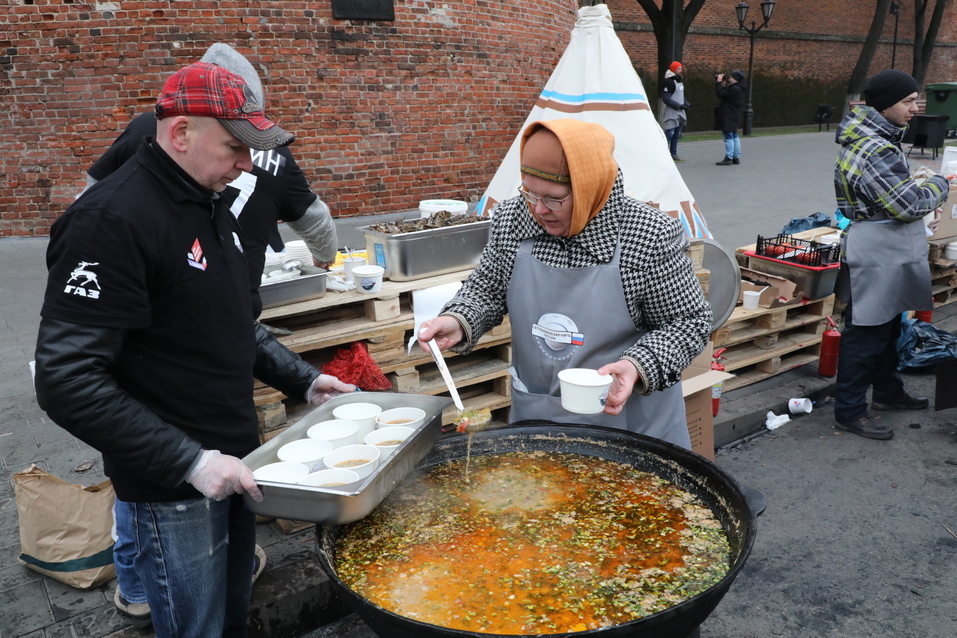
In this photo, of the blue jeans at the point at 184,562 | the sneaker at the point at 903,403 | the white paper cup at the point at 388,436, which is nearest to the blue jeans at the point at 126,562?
the blue jeans at the point at 184,562

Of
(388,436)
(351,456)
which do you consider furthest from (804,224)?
(351,456)

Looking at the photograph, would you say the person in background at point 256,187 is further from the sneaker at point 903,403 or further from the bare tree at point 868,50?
the bare tree at point 868,50

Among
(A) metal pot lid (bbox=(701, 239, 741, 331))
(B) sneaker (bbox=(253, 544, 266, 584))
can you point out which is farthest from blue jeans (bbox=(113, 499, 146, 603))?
(A) metal pot lid (bbox=(701, 239, 741, 331))

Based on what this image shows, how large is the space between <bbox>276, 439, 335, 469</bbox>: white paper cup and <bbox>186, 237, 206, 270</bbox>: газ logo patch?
614 mm

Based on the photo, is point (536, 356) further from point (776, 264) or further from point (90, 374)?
point (776, 264)

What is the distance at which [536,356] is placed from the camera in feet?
8.64

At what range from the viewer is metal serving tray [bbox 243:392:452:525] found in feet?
5.93

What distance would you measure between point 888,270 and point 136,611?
4.83 m

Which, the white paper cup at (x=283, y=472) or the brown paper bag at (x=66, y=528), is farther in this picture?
the brown paper bag at (x=66, y=528)

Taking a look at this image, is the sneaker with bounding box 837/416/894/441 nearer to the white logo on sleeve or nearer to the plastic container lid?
the plastic container lid

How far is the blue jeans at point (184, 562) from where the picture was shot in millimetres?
2156

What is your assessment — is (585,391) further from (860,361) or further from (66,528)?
(860,361)

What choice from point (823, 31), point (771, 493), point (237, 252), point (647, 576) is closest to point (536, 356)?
point (647, 576)

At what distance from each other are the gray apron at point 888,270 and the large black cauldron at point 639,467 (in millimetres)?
3126
